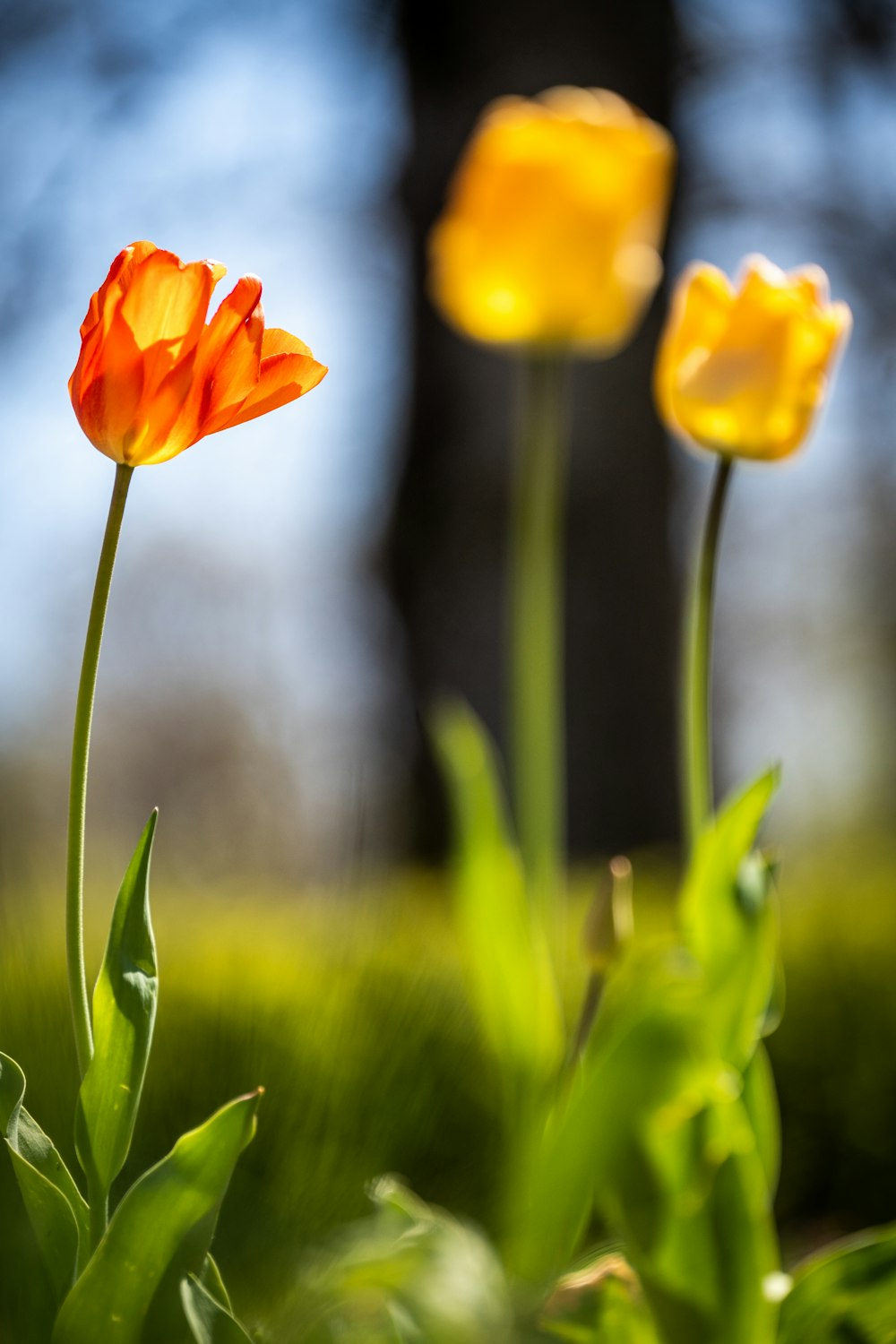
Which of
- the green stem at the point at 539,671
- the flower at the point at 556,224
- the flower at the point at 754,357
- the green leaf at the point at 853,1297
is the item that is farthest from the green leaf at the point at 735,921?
the flower at the point at 556,224

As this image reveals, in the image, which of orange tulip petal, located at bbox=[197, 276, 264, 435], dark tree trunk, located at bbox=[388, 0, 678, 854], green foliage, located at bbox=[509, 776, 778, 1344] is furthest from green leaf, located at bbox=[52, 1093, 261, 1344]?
dark tree trunk, located at bbox=[388, 0, 678, 854]

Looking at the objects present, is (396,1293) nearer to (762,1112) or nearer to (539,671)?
(762,1112)

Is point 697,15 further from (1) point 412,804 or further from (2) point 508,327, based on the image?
(2) point 508,327

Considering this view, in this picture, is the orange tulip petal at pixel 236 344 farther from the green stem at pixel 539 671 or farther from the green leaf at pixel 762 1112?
the green stem at pixel 539 671

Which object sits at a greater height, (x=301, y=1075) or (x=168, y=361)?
(x=168, y=361)

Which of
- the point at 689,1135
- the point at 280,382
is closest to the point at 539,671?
the point at 689,1135

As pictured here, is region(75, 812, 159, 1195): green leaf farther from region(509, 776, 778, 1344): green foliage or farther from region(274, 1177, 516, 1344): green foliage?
region(509, 776, 778, 1344): green foliage
